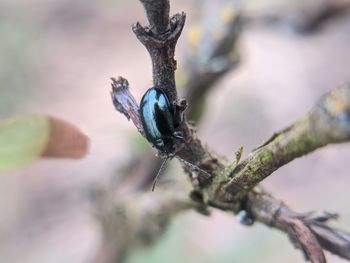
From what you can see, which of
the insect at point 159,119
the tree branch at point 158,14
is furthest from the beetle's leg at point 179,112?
the tree branch at point 158,14

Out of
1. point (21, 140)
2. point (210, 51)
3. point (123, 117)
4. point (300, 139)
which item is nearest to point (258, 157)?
point (300, 139)

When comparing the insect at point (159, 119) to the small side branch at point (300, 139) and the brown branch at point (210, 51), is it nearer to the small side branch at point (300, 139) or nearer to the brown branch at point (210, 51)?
the small side branch at point (300, 139)

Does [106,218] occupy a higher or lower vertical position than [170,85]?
lower

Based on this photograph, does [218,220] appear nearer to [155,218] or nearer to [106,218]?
[106,218]

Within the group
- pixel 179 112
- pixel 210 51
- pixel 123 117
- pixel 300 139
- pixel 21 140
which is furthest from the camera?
pixel 123 117

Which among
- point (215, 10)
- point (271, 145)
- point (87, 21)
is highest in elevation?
point (87, 21)

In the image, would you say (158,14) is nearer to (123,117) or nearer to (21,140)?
(21,140)

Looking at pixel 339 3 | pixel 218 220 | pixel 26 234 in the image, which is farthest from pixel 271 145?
pixel 26 234
